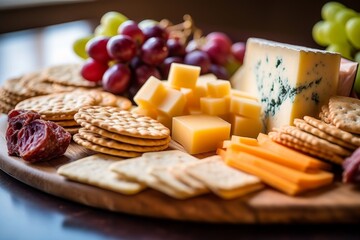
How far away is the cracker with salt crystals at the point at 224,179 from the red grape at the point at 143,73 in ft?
2.38

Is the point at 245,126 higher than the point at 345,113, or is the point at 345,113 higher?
the point at 345,113

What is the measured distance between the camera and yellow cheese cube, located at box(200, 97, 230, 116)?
5.04ft

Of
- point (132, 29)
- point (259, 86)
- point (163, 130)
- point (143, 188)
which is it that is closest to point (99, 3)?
point (132, 29)

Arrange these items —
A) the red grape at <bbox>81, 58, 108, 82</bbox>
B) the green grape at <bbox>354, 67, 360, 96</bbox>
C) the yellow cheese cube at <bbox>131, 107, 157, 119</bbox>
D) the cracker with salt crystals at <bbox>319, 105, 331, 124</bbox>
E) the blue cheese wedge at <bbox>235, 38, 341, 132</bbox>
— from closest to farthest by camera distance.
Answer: the cracker with salt crystals at <bbox>319, 105, 331, 124</bbox> < the blue cheese wedge at <bbox>235, 38, 341, 132</bbox> < the yellow cheese cube at <bbox>131, 107, 157, 119</bbox> < the green grape at <bbox>354, 67, 360, 96</bbox> < the red grape at <bbox>81, 58, 108, 82</bbox>

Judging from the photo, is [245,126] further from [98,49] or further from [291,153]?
[98,49]

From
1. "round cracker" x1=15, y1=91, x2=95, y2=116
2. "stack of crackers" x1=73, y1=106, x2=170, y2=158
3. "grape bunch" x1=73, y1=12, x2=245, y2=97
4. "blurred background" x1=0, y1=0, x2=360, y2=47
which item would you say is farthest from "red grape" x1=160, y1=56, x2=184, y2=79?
"blurred background" x1=0, y1=0, x2=360, y2=47

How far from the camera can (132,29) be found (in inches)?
75.0

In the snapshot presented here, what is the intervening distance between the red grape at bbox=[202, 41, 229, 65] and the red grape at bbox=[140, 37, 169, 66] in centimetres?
31

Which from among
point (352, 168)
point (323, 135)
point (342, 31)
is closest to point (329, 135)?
point (323, 135)

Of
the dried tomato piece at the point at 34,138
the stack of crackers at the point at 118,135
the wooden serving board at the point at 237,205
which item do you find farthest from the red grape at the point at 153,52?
the wooden serving board at the point at 237,205

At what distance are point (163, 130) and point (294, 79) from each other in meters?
0.45

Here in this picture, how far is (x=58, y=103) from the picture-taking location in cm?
158

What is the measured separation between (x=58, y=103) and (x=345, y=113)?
91 centimetres

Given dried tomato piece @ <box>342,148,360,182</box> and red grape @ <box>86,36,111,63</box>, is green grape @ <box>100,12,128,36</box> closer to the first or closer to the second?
red grape @ <box>86,36,111,63</box>
